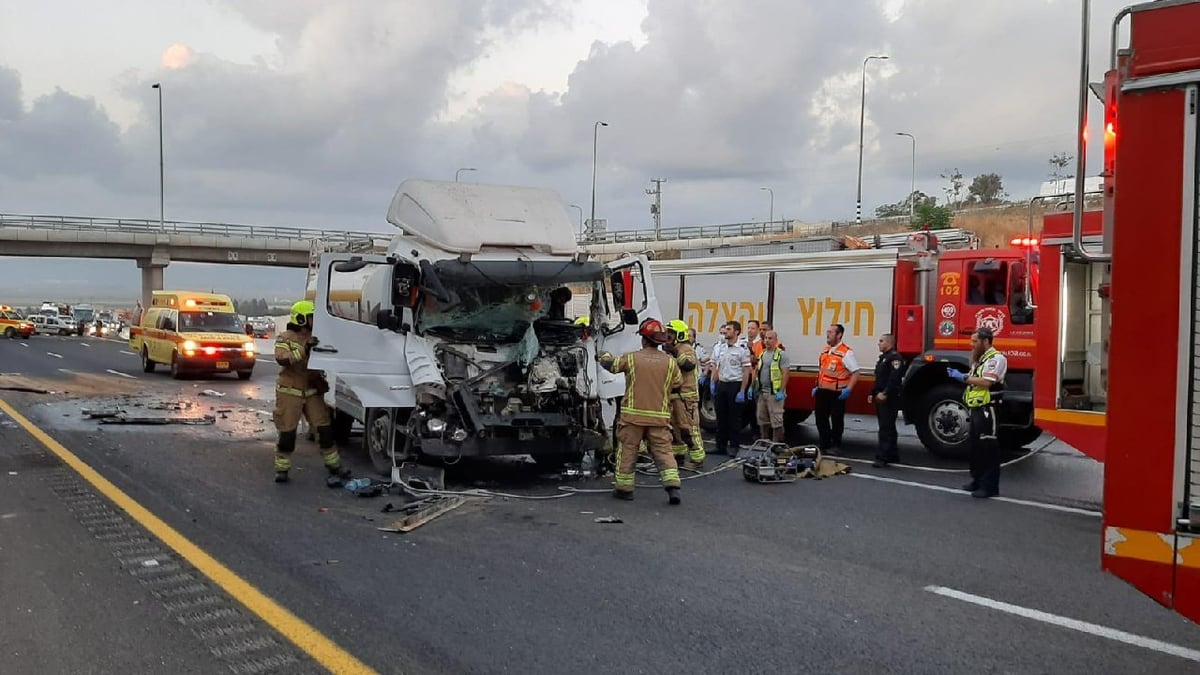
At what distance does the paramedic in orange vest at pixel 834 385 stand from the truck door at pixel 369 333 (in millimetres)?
4926

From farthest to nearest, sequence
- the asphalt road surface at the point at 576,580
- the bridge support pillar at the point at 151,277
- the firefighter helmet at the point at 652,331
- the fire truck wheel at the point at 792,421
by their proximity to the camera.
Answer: the bridge support pillar at the point at 151,277 → the fire truck wheel at the point at 792,421 → the firefighter helmet at the point at 652,331 → the asphalt road surface at the point at 576,580

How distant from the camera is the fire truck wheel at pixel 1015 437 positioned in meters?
10.7

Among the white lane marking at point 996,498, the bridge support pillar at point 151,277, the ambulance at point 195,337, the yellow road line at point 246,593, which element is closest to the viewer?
the yellow road line at point 246,593

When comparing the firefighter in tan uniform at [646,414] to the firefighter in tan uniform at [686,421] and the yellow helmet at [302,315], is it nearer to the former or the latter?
the firefighter in tan uniform at [686,421]

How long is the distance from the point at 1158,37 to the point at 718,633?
126 inches

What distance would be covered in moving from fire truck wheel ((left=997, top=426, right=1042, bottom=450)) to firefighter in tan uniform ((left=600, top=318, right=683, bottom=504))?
4.88 m

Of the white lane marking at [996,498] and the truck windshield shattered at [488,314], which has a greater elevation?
the truck windshield shattered at [488,314]

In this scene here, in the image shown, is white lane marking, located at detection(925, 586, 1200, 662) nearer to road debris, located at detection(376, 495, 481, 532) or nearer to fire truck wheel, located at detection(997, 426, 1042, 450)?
road debris, located at detection(376, 495, 481, 532)

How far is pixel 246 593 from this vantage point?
5.19 metres

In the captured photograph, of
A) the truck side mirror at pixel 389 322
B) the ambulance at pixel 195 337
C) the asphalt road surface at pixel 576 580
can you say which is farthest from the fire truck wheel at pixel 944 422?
the ambulance at pixel 195 337

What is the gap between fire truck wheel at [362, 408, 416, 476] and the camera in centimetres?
845

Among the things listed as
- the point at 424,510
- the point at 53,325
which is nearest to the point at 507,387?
the point at 424,510

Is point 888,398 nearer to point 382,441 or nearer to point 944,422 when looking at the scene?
point 944,422

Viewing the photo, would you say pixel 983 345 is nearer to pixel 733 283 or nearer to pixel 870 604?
pixel 870 604
